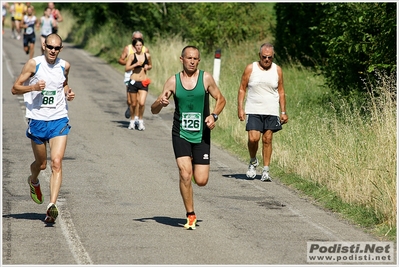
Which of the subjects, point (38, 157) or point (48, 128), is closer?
point (48, 128)

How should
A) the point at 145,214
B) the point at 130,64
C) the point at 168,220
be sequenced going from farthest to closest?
the point at 130,64 < the point at 145,214 < the point at 168,220

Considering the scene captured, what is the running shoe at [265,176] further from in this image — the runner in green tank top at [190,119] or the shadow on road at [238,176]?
the runner in green tank top at [190,119]

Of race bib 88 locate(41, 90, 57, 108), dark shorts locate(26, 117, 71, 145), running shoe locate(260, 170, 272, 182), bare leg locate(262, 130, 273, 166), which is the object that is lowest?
running shoe locate(260, 170, 272, 182)

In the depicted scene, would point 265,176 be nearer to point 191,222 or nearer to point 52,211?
point 191,222

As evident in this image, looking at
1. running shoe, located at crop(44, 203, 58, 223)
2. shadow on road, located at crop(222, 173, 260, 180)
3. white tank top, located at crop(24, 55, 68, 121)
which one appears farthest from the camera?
shadow on road, located at crop(222, 173, 260, 180)

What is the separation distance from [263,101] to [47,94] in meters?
4.16

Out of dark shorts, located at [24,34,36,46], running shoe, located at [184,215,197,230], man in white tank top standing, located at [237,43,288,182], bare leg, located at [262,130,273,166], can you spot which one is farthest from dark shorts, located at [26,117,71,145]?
dark shorts, located at [24,34,36,46]

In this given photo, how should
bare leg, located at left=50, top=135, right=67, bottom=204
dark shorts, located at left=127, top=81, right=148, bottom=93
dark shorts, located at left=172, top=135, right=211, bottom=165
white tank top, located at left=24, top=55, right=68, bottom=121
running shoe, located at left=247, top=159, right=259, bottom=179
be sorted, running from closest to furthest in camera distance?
dark shorts, located at left=172, top=135, right=211, bottom=165 → bare leg, located at left=50, top=135, right=67, bottom=204 → white tank top, located at left=24, top=55, right=68, bottom=121 → running shoe, located at left=247, top=159, right=259, bottom=179 → dark shorts, located at left=127, top=81, right=148, bottom=93

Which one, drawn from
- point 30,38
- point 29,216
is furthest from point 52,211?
point 30,38

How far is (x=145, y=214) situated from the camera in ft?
35.5

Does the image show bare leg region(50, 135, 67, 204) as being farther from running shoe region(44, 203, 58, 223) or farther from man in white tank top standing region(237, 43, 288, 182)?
man in white tank top standing region(237, 43, 288, 182)

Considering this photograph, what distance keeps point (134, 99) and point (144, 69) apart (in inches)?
25.8

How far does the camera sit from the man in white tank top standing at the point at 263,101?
13.5 metres

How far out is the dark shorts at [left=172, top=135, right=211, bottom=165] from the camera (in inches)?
392
